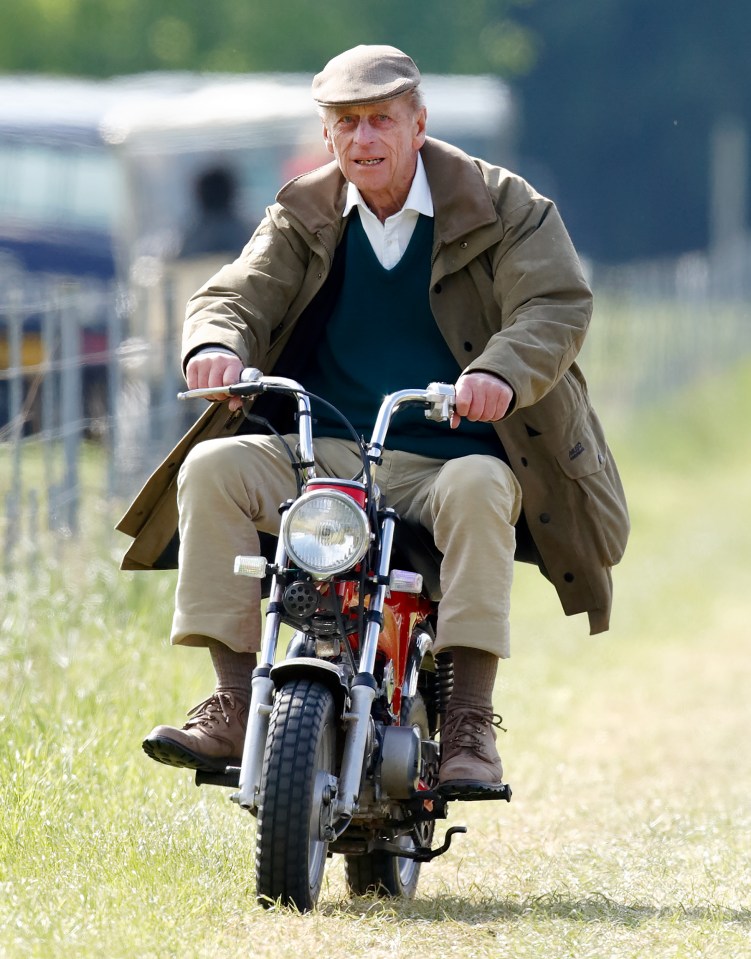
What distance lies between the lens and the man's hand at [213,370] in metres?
4.61

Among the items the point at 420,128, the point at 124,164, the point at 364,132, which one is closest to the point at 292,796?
the point at 364,132

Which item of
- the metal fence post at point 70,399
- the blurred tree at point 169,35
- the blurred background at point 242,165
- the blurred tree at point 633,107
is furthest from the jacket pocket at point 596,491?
the blurred tree at point 633,107

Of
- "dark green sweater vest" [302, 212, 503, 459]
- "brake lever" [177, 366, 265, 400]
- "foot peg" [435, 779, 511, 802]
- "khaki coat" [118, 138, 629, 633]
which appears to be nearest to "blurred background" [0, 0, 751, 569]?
"khaki coat" [118, 138, 629, 633]

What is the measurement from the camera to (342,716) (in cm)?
436

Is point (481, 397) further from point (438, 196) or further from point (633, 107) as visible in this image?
point (633, 107)

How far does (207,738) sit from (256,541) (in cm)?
47

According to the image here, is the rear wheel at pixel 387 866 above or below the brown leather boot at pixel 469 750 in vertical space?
below

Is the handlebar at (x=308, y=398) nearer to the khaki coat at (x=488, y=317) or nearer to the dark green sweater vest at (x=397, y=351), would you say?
the khaki coat at (x=488, y=317)

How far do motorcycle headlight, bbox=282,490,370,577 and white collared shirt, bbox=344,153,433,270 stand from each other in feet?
2.84

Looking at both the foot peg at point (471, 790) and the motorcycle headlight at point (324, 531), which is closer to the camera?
the motorcycle headlight at point (324, 531)

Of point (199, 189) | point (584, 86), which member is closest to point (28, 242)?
point (199, 189)

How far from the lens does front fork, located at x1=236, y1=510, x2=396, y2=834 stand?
427 cm

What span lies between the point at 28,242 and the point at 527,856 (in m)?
12.3

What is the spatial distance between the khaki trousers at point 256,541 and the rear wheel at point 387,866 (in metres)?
0.35
